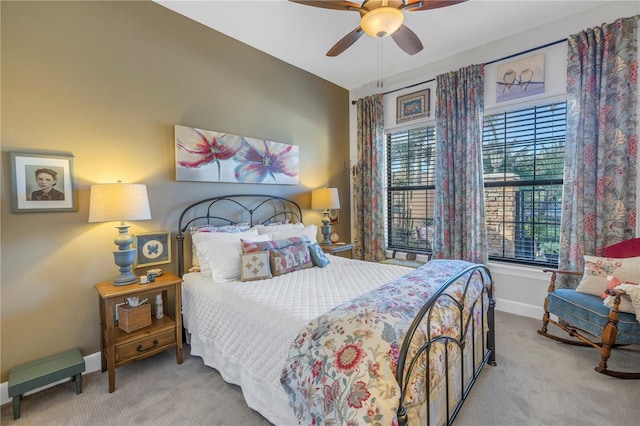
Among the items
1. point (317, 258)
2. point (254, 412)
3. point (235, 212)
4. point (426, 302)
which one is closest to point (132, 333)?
point (254, 412)

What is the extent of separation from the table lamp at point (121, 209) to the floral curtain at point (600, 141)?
3.91m

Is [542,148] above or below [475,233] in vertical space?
above

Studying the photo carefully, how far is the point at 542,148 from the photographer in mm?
3117

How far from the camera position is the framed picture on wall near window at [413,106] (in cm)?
387

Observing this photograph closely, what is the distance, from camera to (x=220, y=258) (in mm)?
2391

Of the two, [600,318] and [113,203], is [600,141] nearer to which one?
[600,318]

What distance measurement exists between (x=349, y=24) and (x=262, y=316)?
2888 millimetres

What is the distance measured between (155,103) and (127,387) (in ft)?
7.70

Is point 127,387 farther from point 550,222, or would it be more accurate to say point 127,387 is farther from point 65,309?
point 550,222

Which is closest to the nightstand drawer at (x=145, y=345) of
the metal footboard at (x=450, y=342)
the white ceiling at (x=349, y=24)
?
the metal footboard at (x=450, y=342)

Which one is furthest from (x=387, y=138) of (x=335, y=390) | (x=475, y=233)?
(x=335, y=390)

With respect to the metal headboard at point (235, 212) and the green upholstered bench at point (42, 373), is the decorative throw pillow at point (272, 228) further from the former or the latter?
the green upholstered bench at point (42, 373)

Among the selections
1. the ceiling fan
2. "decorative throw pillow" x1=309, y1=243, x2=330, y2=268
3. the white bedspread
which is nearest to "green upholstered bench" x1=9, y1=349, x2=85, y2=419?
the white bedspread

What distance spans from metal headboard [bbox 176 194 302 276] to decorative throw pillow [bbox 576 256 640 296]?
3.03 metres
